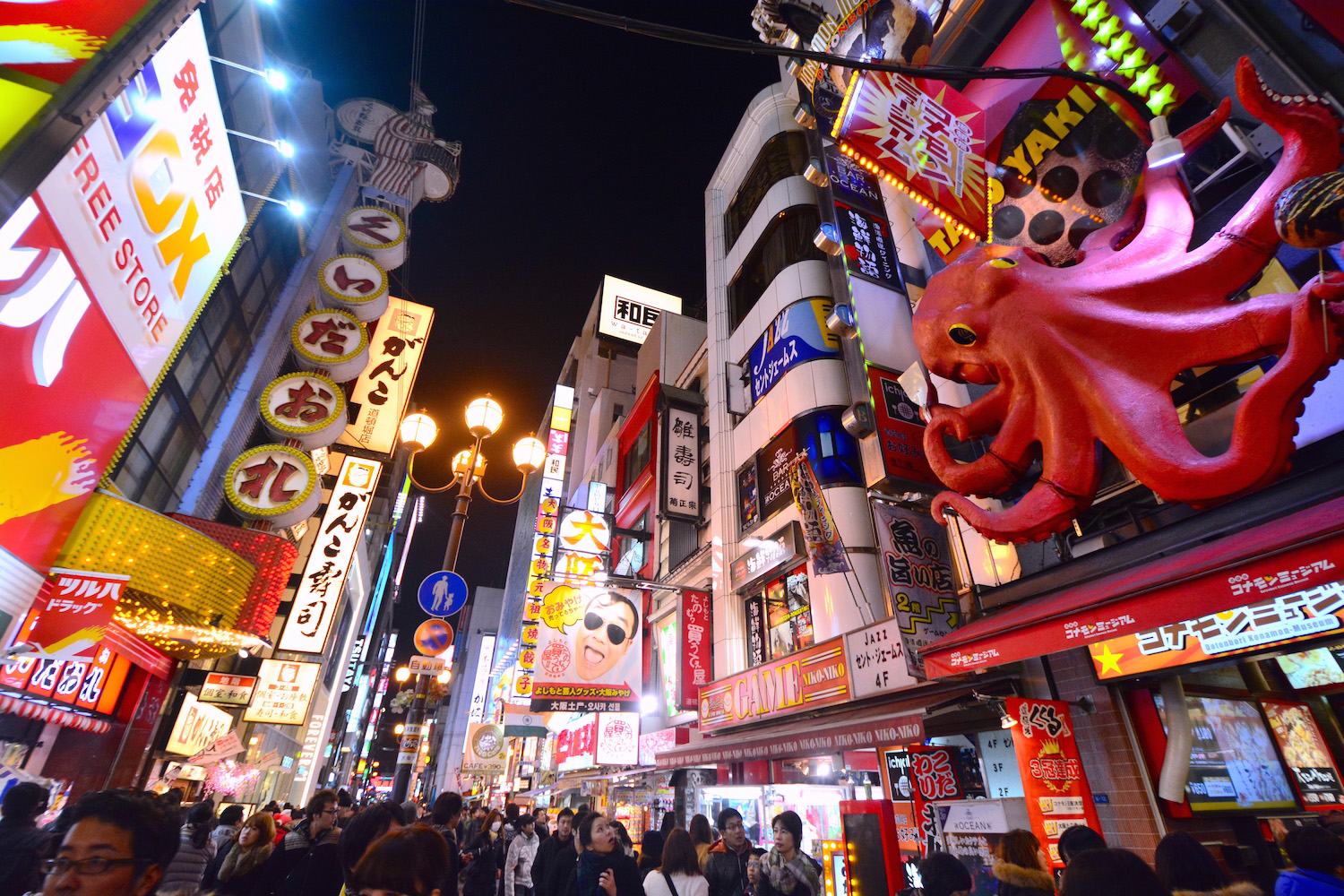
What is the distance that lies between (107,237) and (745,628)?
13147 mm

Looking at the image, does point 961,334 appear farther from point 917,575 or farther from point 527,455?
point 527,455

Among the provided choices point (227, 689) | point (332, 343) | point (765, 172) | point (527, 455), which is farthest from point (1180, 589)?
point (227, 689)

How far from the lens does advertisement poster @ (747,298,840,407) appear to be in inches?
568

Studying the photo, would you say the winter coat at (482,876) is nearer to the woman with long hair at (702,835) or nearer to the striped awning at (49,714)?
the woman with long hair at (702,835)

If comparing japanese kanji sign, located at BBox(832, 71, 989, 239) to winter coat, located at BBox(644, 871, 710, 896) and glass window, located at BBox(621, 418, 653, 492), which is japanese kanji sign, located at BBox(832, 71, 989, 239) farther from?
glass window, located at BBox(621, 418, 653, 492)

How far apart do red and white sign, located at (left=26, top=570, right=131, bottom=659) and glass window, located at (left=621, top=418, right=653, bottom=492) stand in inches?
622

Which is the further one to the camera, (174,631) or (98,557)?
(174,631)

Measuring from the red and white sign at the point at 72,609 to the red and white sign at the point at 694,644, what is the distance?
33.7 ft

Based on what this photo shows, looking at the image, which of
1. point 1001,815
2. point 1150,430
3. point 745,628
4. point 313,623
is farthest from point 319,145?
point 1001,815

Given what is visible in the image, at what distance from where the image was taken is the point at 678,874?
4809mm

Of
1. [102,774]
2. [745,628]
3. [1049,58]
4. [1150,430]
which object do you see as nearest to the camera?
[1150,430]

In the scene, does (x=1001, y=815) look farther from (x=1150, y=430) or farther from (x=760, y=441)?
(x=760, y=441)

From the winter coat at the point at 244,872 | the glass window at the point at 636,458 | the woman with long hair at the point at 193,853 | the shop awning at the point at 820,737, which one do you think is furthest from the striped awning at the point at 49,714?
the glass window at the point at 636,458

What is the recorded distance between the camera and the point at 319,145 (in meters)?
19.6
